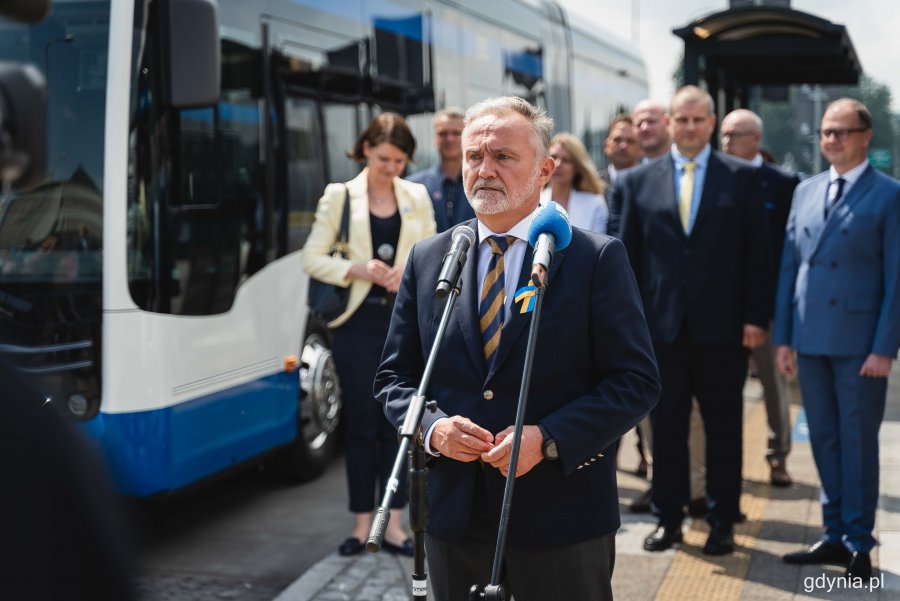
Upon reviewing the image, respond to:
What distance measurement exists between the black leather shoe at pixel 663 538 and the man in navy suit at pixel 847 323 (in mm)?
585

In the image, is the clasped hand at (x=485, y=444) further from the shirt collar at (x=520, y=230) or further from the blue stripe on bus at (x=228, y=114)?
the blue stripe on bus at (x=228, y=114)

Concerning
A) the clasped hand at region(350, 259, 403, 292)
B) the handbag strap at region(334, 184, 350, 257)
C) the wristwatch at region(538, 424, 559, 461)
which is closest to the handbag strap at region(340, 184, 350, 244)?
the handbag strap at region(334, 184, 350, 257)

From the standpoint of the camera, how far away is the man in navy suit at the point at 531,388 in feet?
10.0

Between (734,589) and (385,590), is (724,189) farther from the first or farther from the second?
(385,590)

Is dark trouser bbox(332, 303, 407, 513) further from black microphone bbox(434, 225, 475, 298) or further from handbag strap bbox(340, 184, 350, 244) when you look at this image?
black microphone bbox(434, 225, 475, 298)

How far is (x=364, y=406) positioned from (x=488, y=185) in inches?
117

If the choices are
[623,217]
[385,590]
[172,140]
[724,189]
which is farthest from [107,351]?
[724,189]

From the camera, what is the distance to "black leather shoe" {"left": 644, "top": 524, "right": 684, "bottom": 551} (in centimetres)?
578

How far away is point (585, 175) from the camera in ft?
22.6

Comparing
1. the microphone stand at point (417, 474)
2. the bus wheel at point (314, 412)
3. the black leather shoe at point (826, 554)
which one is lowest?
the black leather shoe at point (826, 554)

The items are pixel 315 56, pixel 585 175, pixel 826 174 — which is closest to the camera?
pixel 826 174

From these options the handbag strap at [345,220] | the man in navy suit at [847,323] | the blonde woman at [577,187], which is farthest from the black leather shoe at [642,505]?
the handbag strap at [345,220]

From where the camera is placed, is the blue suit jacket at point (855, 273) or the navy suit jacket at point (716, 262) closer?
the blue suit jacket at point (855, 273)

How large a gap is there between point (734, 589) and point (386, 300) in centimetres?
208
